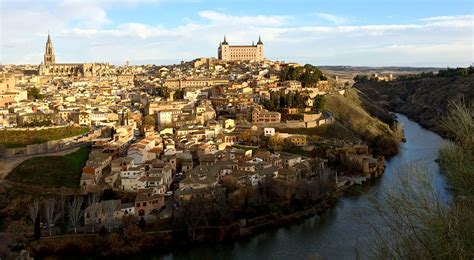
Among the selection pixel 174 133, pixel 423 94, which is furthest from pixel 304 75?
pixel 174 133

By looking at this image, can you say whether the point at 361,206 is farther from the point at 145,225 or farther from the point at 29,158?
the point at 29,158

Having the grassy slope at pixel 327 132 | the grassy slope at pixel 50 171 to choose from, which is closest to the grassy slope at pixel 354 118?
the grassy slope at pixel 327 132

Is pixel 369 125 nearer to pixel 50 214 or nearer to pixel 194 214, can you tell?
pixel 194 214

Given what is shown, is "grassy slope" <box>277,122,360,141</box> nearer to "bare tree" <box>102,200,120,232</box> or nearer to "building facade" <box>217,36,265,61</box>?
"bare tree" <box>102,200,120,232</box>

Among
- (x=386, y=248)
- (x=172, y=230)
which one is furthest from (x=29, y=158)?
(x=386, y=248)

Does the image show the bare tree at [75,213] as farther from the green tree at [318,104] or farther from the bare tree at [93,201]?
the green tree at [318,104]

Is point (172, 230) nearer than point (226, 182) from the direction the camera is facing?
Yes
